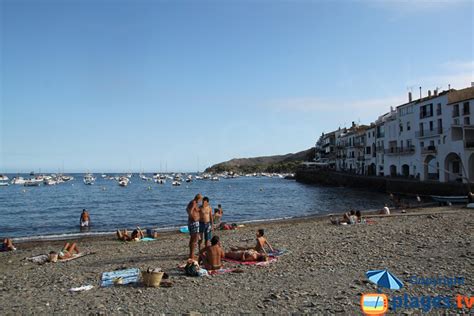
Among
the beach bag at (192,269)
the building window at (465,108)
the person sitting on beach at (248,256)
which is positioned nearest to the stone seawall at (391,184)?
the building window at (465,108)

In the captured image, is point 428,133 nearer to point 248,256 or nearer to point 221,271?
point 248,256

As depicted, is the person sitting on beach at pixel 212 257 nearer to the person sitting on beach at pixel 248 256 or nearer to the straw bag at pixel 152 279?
the person sitting on beach at pixel 248 256

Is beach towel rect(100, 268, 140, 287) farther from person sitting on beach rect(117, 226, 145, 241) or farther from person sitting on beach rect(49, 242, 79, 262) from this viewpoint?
person sitting on beach rect(117, 226, 145, 241)

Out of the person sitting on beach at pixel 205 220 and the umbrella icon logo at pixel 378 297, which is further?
the person sitting on beach at pixel 205 220

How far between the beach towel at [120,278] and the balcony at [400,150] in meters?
52.3

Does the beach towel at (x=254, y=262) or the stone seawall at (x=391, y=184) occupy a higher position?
the stone seawall at (x=391, y=184)

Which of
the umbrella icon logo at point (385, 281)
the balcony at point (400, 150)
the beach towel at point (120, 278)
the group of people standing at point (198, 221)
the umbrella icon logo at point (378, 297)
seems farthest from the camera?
the balcony at point (400, 150)

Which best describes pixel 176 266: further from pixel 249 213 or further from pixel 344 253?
pixel 249 213

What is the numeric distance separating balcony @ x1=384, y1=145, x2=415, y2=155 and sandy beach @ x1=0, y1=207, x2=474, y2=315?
4189 centimetres

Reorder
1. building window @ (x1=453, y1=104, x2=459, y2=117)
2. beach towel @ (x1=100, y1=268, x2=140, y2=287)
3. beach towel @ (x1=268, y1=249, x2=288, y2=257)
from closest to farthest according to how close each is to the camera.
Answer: beach towel @ (x1=100, y1=268, x2=140, y2=287) → beach towel @ (x1=268, y1=249, x2=288, y2=257) → building window @ (x1=453, y1=104, x2=459, y2=117)

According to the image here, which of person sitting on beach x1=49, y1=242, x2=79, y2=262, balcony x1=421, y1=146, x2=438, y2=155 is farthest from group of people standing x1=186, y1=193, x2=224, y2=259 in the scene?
balcony x1=421, y1=146, x2=438, y2=155

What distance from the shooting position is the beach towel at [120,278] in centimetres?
974

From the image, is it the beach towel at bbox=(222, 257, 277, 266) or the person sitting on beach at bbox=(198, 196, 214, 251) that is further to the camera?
the person sitting on beach at bbox=(198, 196, 214, 251)

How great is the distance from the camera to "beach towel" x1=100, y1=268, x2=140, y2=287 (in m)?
9.74
